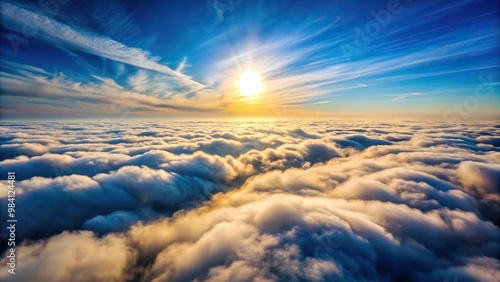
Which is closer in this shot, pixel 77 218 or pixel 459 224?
pixel 459 224

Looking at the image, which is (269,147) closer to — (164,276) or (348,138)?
(348,138)

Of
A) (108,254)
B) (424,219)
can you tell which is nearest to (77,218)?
(108,254)

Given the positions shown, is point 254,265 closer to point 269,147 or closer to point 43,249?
point 43,249

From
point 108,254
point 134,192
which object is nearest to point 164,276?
point 108,254

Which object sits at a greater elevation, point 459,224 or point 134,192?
point 134,192

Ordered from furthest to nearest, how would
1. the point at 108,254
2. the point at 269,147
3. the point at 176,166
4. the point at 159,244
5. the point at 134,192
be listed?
the point at 269,147
the point at 176,166
the point at 134,192
the point at 159,244
the point at 108,254

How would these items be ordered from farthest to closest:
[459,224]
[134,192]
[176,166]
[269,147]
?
[269,147] < [176,166] < [134,192] < [459,224]

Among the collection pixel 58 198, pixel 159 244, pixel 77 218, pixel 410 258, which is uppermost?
pixel 58 198

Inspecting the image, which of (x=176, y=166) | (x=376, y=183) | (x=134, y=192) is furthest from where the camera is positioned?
(x=176, y=166)

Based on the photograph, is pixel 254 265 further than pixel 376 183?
No
